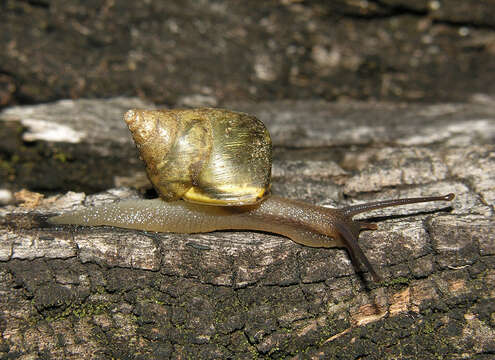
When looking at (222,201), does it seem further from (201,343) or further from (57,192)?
(57,192)

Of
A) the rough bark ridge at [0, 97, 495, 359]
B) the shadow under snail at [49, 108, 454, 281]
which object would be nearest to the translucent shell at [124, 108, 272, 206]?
the shadow under snail at [49, 108, 454, 281]

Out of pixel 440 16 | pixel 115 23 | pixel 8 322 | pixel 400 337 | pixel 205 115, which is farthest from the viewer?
pixel 440 16

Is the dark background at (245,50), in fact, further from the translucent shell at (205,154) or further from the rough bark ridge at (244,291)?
the rough bark ridge at (244,291)

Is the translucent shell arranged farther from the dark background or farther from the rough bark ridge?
the dark background

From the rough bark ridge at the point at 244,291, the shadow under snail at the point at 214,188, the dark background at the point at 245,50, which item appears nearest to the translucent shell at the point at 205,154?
the shadow under snail at the point at 214,188

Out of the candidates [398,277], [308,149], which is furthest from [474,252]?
[308,149]

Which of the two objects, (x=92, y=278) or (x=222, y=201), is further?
(x=222, y=201)

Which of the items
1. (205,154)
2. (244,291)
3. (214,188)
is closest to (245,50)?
(205,154)

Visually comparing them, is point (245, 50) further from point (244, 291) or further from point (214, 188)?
point (244, 291)

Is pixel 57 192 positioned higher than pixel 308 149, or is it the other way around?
pixel 308 149
